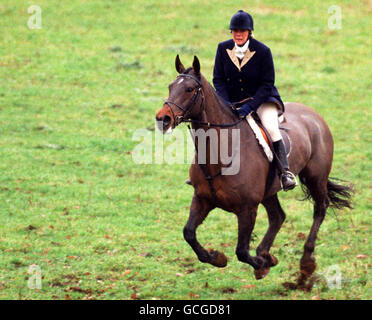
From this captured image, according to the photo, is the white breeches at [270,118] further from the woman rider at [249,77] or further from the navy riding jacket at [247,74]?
the navy riding jacket at [247,74]

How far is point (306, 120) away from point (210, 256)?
333 centimetres

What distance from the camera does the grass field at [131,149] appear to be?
1066cm

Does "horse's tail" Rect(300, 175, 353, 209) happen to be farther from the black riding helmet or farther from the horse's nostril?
the horse's nostril

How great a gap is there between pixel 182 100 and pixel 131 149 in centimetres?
991

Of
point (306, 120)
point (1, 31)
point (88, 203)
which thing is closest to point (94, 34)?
point (1, 31)

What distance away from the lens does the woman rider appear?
29.6 feet

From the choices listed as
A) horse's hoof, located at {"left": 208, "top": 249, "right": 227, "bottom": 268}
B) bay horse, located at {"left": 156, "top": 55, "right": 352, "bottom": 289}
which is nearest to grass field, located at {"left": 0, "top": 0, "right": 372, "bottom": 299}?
horse's hoof, located at {"left": 208, "top": 249, "right": 227, "bottom": 268}

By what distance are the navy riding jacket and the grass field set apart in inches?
126

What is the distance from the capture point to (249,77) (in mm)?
9227

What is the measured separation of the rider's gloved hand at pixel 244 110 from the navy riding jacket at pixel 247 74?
5cm

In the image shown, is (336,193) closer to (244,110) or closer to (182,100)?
(244,110)

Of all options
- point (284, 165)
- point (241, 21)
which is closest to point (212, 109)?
point (241, 21)

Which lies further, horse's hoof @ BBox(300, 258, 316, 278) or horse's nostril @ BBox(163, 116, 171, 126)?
horse's hoof @ BBox(300, 258, 316, 278)

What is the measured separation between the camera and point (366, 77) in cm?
2377
